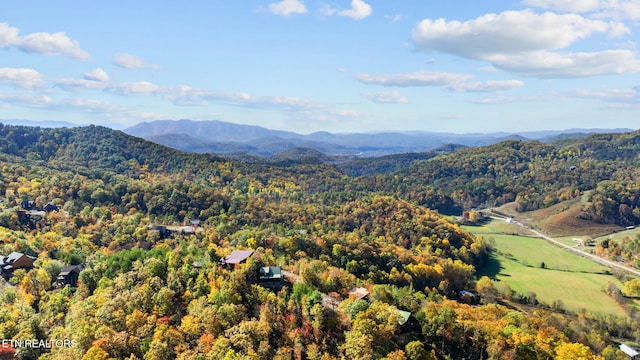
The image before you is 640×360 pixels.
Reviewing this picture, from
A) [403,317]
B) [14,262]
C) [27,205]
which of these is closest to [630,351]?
[403,317]

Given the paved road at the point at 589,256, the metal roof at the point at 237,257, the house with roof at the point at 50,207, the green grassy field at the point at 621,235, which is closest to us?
Result: the metal roof at the point at 237,257

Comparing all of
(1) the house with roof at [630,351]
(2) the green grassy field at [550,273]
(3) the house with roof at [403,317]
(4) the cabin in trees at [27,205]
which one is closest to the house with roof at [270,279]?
(3) the house with roof at [403,317]

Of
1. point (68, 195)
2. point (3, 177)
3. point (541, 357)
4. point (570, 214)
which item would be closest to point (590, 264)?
point (570, 214)

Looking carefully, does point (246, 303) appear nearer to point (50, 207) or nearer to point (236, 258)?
point (236, 258)

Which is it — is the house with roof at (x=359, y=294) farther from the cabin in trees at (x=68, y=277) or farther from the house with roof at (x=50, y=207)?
the house with roof at (x=50, y=207)

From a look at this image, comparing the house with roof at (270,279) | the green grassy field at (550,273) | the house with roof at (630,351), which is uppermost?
the house with roof at (270,279)

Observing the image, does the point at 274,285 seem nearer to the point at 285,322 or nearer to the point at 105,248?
the point at 285,322

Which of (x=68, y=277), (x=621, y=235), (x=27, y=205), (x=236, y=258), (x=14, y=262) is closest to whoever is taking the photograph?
(x=236, y=258)
